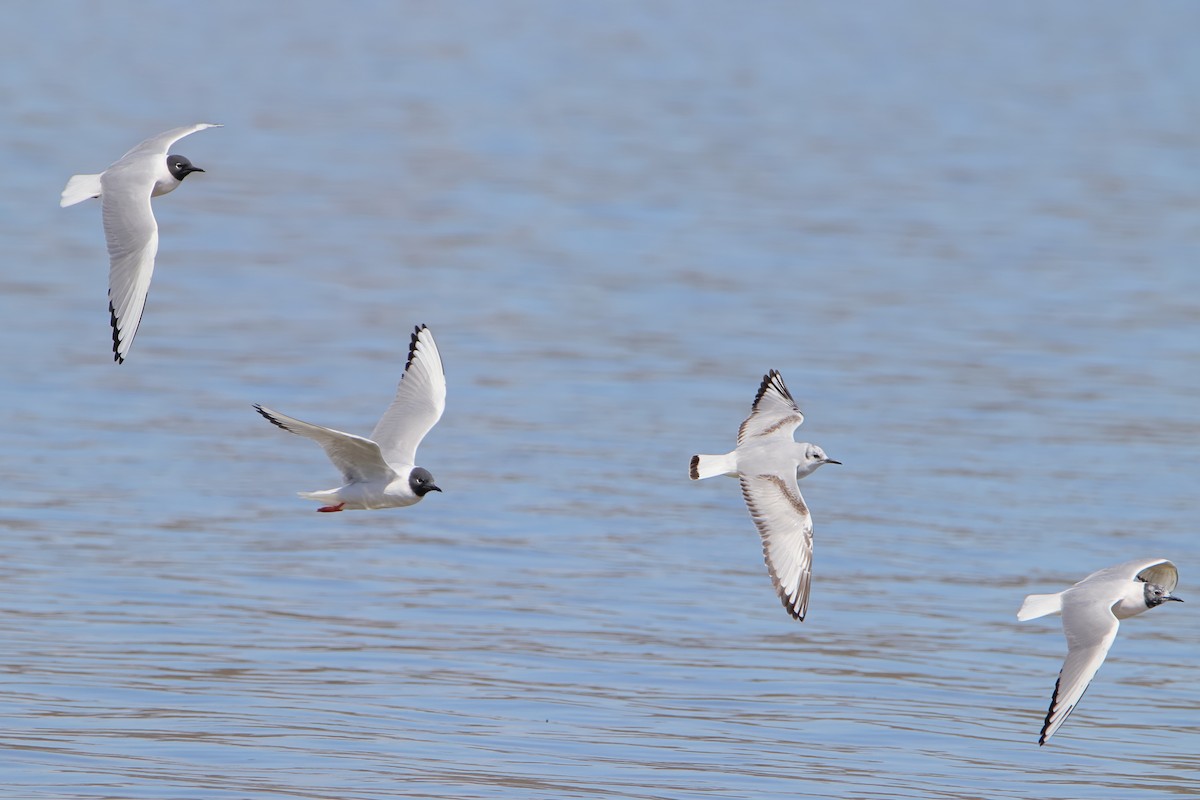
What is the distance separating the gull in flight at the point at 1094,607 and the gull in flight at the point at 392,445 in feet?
9.99

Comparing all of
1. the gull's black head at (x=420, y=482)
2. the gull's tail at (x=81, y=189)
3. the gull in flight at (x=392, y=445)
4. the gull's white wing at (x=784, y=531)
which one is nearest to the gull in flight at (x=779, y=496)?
the gull's white wing at (x=784, y=531)

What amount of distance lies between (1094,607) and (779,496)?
1734mm

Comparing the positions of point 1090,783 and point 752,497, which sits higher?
point 752,497

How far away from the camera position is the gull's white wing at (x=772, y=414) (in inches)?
465

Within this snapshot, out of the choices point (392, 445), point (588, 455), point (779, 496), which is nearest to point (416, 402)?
point (392, 445)

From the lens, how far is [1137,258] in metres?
28.6

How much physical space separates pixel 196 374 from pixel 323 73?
2906cm

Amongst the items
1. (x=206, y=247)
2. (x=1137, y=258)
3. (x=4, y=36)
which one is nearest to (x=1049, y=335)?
(x=1137, y=258)

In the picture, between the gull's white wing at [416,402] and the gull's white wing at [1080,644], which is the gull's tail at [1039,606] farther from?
the gull's white wing at [416,402]

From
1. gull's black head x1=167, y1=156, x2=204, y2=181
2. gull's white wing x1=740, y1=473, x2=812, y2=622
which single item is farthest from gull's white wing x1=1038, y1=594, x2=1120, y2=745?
gull's black head x1=167, y1=156, x2=204, y2=181

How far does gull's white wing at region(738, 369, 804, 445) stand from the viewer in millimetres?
11805

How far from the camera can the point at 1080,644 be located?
1028cm

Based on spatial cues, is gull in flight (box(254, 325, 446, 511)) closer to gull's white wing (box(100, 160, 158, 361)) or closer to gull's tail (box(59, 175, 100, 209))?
gull's white wing (box(100, 160, 158, 361))

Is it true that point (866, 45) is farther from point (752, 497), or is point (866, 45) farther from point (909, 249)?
point (752, 497)
